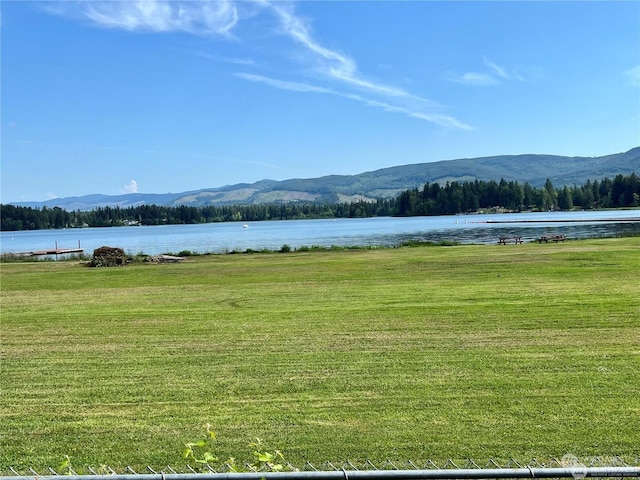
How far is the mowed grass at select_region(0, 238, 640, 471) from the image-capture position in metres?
5.29

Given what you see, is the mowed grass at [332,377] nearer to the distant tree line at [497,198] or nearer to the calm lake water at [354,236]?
the calm lake water at [354,236]

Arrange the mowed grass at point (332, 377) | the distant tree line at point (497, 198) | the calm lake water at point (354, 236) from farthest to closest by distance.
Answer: the distant tree line at point (497, 198) < the calm lake water at point (354, 236) < the mowed grass at point (332, 377)

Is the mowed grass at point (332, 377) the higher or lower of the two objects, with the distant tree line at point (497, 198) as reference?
lower

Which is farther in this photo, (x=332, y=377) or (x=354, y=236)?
(x=354, y=236)

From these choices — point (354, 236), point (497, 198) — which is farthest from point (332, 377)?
point (497, 198)

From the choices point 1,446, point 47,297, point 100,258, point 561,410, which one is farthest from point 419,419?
point 100,258

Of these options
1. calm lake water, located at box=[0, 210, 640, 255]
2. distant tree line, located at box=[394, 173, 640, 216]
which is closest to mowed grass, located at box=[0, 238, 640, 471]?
calm lake water, located at box=[0, 210, 640, 255]

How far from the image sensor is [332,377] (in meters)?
7.39

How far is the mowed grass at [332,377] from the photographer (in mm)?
5289

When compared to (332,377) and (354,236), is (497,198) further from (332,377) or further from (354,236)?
(332,377)

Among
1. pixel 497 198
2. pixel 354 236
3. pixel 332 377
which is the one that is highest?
pixel 497 198

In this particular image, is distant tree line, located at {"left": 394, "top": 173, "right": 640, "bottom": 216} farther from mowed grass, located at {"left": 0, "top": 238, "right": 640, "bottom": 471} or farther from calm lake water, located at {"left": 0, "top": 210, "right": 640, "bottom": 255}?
mowed grass, located at {"left": 0, "top": 238, "right": 640, "bottom": 471}

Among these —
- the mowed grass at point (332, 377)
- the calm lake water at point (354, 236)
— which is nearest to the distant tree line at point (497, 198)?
the calm lake water at point (354, 236)

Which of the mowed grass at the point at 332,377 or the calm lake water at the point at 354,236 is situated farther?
the calm lake water at the point at 354,236
